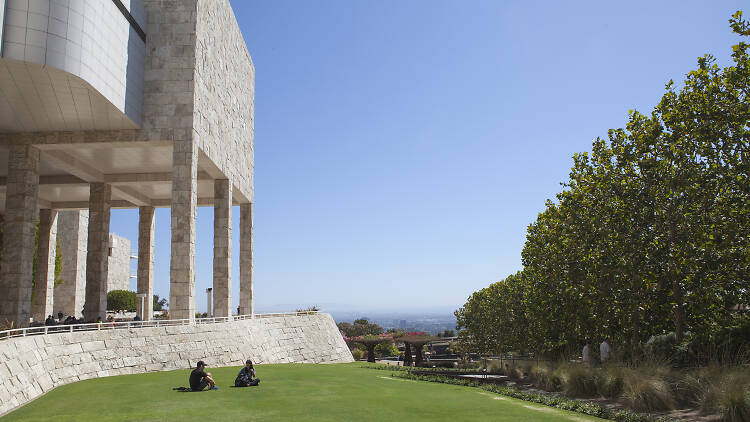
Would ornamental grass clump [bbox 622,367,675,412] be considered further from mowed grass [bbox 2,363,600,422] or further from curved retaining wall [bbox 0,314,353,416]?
curved retaining wall [bbox 0,314,353,416]

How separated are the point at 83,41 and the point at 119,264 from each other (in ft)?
176

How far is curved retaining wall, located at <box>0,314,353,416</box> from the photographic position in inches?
656

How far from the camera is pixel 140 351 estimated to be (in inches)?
923

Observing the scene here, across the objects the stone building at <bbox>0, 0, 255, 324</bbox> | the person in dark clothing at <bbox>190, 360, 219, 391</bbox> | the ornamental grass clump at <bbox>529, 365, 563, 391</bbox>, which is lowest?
the ornamental grass clump at <bbox>529, 365, 563, 391</bbox>

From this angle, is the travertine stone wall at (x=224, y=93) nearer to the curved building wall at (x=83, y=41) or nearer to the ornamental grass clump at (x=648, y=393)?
the curved building wall at (x=83, y=41)

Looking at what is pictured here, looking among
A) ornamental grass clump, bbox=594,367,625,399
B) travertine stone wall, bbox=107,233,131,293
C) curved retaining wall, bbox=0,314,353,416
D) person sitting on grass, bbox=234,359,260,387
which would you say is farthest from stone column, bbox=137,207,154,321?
ornamental grass clump, bbox=594,367,625,399

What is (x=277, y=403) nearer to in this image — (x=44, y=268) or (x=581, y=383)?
(x=581, y=383)

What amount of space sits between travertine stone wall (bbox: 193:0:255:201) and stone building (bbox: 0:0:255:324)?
5.2 inches

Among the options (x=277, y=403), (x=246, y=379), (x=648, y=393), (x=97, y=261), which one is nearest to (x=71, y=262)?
(x=97, y=261)

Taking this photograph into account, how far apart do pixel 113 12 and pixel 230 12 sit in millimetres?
14114

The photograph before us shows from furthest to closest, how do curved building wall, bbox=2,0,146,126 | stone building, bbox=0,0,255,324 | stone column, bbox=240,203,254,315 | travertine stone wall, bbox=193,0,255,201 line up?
1. stone column, bbox=240,203,254,315
2. travertine stone wall, bbox=193,0,255,201
3. stone building, bbox=0,0,255,324
4. curved building wall, bbox=2,0,146,126

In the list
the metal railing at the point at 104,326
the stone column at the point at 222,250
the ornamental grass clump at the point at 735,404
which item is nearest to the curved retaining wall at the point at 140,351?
the metal railing at the point at 104,326

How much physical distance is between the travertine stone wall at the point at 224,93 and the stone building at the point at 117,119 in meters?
0.13

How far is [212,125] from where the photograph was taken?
35.0 metres
